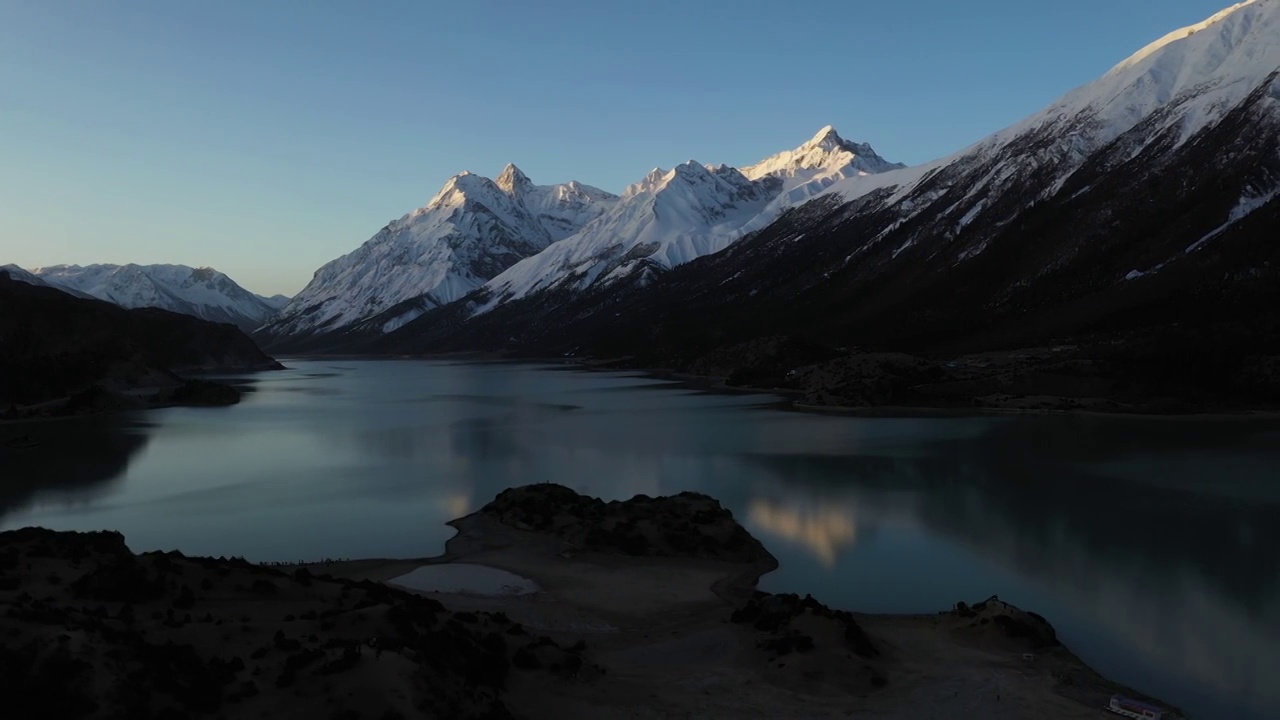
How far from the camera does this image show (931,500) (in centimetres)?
5812

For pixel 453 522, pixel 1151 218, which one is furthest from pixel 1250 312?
pixel 453 522

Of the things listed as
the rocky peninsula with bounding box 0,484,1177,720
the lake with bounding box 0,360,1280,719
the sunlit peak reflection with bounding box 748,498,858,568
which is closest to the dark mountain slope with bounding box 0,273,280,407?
the lake with bounding box 0,360,1280,719

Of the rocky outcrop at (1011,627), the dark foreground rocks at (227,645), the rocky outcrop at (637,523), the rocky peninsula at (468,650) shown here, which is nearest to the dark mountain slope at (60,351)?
the rocky outcrop at (637,523)

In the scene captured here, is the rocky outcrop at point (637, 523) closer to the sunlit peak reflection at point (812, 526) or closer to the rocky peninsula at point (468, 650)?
the sunlit peak reflection at point (812, 526)

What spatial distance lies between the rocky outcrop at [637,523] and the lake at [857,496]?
2745 mm

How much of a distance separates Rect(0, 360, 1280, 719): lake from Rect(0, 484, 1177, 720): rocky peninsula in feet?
15.1

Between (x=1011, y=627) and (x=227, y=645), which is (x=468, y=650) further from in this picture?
(x=1011, y=627)

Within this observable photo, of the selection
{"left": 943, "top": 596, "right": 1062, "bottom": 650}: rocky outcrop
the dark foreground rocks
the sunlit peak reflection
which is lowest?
the sunlit peak reflection

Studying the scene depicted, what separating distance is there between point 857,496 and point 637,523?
A: 19.0 metres

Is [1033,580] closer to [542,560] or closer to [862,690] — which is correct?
[862,690]

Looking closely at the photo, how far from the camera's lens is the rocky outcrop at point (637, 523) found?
4603 centimetres

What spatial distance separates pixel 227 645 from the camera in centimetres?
2584

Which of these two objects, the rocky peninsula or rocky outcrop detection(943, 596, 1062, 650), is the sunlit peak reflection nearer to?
the rocky peninsula

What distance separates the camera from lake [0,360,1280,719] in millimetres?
36156
